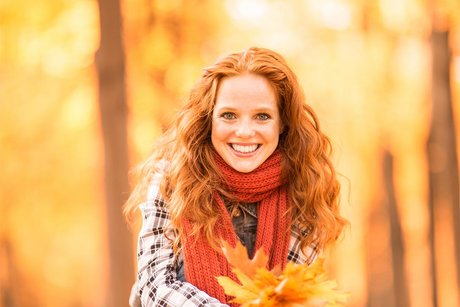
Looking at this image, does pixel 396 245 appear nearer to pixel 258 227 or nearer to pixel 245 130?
pixel 258 227

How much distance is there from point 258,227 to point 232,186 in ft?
0.68

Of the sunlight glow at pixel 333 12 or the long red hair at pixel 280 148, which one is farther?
the sunlight glow at pixel 333 12

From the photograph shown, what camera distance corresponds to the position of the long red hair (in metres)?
3.46

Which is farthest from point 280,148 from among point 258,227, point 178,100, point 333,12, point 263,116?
point 333,12

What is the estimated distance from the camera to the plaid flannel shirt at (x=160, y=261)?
328 cm

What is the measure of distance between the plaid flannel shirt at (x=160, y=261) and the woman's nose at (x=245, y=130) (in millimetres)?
462

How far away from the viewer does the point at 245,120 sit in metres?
3.42

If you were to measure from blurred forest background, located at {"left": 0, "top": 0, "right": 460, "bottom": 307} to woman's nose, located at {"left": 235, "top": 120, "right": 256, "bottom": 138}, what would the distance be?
2.29 m

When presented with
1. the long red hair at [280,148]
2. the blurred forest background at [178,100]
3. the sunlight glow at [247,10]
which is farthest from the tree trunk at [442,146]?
the long red hair at [280,148]

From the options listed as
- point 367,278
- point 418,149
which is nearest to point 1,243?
point 367,278

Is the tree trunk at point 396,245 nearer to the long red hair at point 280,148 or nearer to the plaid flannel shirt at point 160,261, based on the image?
the long red hair at point 280,148

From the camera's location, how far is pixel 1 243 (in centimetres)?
1616

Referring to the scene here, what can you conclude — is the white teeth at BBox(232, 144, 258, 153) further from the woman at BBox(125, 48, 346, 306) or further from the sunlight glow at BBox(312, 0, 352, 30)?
the sunlight glow at BBox(312, 0, 352, 30)

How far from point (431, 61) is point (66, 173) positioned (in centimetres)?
681
